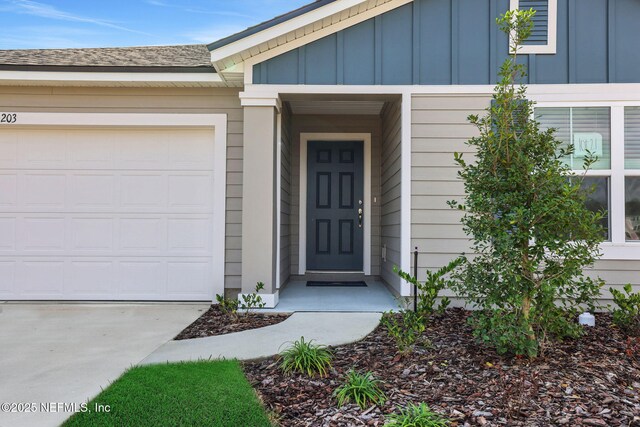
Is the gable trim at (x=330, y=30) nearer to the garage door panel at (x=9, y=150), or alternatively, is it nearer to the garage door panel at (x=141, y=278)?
the garage door panel at (x=141, y=278)

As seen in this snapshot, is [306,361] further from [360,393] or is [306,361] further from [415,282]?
[415,282]

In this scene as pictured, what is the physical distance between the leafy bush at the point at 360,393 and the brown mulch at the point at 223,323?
1848mm

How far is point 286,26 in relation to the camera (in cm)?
481

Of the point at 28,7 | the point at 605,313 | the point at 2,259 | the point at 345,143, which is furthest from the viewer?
the point at 28,7

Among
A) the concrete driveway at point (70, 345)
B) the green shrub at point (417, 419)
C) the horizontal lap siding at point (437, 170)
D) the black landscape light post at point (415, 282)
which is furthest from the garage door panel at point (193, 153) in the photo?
the green shrub at point (417, 419)

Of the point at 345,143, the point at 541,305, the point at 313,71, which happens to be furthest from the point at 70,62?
the point at 541,305

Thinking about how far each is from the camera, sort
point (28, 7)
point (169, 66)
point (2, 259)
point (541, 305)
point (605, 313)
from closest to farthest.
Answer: point (541, 305)
point (605, 313)
point (169, 66)
point (2, 259)
point (28, 7)

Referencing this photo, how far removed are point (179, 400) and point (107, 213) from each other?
381 cm

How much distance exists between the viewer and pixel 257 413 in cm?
249

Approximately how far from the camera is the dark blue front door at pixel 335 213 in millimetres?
7184

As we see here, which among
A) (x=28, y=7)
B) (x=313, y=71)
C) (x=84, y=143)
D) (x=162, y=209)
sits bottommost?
(x=162, y=209)

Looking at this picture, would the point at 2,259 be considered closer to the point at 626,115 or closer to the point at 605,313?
the point at 605,313

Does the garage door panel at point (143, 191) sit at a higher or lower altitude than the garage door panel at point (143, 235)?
Result: higher

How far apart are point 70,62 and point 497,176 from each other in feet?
16.7
